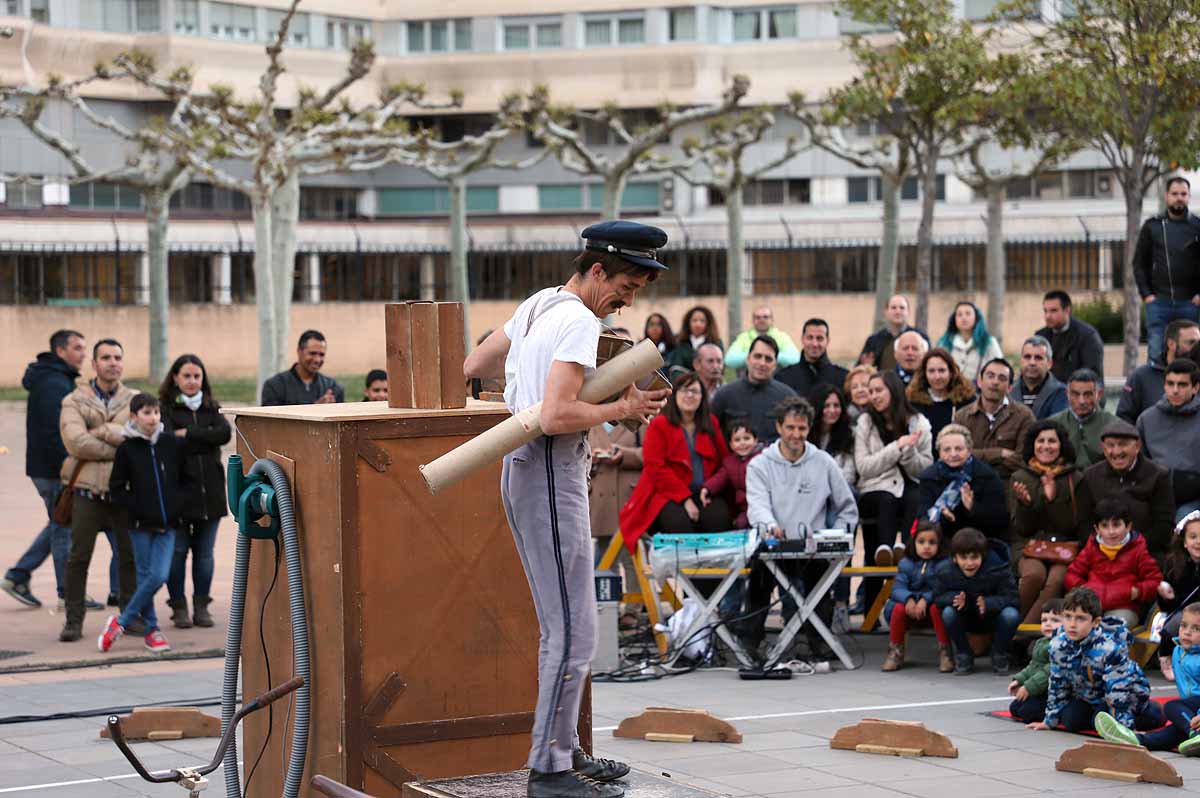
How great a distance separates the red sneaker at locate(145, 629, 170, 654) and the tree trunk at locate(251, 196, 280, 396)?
2279cm

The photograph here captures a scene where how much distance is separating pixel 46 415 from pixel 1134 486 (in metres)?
7.56

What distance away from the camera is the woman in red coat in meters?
11.8

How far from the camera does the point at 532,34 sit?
60.5 meters

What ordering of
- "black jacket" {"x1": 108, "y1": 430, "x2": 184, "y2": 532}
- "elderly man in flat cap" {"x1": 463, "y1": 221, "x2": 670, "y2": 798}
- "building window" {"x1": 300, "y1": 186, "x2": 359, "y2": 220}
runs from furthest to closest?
"building window" {"x1": 300, "y1": 186, "x2": 359, "y2": 220}, "black jacket" {"x1": 108, "y1": 430, "x2": 184, "y2": 532}, "elderly man in flat cap" {"x1": 463, "y1": 221, "x2": 670, "y2": 798}

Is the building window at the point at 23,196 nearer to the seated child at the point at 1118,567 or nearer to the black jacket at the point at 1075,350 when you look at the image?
the black jacket at the point at 1075,350

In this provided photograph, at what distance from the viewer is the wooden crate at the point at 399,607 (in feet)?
20.0

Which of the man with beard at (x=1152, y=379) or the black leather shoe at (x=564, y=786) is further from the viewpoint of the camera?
the man with beard at (x=1152, y=379)

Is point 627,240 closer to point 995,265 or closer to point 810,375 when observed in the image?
point 810,375

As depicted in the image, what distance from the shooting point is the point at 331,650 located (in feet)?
20.2

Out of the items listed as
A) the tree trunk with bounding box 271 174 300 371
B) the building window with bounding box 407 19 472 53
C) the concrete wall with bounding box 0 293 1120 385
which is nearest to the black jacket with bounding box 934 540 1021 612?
the tree trunk with bounding box 271 174 300 371

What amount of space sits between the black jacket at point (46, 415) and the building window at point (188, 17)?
45251 millimetres

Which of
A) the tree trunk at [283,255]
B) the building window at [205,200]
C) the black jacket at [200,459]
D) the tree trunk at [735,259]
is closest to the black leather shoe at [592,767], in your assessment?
the black jacket at [200,459]

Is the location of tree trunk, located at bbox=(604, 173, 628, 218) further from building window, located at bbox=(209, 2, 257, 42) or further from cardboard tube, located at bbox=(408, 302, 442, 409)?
cardboard tube, located at bbox=(408, 302, 442, 409)

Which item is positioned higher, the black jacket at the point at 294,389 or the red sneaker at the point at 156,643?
the black jacket at the point at 294,389
